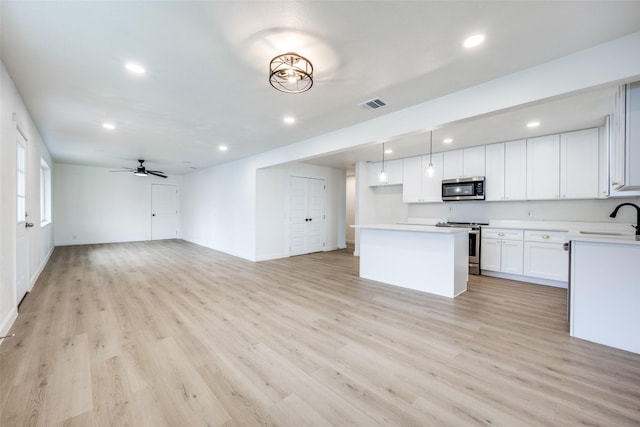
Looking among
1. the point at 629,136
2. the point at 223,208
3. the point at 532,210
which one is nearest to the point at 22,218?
the point at 223,208

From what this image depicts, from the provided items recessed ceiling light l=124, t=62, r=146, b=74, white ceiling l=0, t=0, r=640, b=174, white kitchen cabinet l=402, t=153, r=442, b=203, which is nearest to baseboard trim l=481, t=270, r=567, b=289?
white kitchen cabinet l=402, t=153, r=442, b=203

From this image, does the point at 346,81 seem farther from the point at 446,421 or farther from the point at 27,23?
the point at 446,421

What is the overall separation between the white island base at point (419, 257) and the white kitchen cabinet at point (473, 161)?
1.92 m

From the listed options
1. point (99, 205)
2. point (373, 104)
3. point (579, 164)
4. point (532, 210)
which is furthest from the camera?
point (99, 205)

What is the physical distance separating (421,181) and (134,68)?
5.60 meters

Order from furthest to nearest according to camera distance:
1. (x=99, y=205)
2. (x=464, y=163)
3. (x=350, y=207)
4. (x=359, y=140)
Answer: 1. (x=350, y=207)
2. (x=99, y=205)
3. (x=464, y=163)
4. (x=359, y=140)

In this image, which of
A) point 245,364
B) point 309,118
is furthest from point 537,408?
point 309,118

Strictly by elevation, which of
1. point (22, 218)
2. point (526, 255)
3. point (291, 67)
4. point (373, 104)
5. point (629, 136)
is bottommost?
point (526, 255)

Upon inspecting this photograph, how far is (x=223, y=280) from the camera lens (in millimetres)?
4672

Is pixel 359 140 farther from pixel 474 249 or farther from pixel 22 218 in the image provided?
pixel 22 218

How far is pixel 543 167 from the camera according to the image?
183 inches

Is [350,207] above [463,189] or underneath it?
underneath

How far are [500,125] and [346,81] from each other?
2.80m

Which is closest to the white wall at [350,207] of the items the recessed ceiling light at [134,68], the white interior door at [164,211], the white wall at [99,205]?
the white interior door at [164,211]
